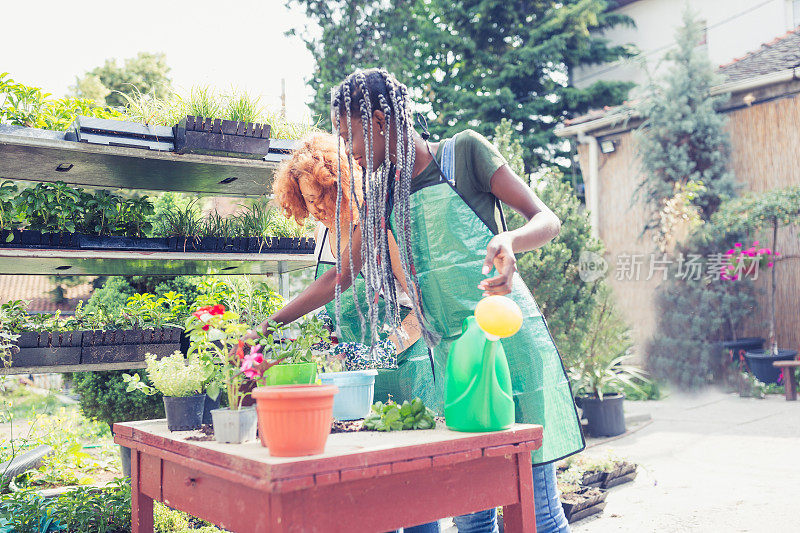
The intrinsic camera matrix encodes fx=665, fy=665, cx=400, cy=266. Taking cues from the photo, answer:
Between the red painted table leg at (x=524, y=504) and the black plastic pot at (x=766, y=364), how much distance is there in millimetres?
7252

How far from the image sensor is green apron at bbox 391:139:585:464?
154cm

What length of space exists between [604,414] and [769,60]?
6.04 metres

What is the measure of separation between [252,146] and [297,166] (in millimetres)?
1177

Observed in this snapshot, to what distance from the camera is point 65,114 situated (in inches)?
120

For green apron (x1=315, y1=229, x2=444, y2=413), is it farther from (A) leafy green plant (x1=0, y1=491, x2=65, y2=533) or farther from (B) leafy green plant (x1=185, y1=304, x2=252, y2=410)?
(A) leafy green plant (x1=0, y1=491, x2=65, y2=533)

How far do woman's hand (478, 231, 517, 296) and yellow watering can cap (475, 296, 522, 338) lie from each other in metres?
0.07

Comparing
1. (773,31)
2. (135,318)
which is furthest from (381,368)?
(773,31)

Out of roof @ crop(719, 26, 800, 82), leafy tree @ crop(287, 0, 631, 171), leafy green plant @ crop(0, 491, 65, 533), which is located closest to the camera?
leafy green plant @ crop(0, 491, 65, 533)

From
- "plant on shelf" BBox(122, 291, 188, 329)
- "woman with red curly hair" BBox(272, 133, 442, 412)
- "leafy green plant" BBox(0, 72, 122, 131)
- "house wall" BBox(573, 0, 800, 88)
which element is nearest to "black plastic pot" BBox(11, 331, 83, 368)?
"plant on shelf" BBox(122, 291, 188, 329)

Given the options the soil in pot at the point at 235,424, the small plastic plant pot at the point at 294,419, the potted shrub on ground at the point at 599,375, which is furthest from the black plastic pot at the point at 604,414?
the small plastic plant pot at the point at 294,419

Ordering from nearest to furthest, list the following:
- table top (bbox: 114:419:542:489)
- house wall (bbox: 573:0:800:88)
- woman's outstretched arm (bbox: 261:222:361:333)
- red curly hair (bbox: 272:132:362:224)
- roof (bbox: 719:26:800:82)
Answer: table top (bbox: 114:419:542:489) → woman's outstretched arm (bbox: 261:222:361:333) → red curly hair (bbox: 272:132:362:224) → roof (bbox: 719:26:800:82) → house wall (bbox: 573:0:800:88)

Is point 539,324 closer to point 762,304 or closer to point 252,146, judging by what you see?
point 252,146

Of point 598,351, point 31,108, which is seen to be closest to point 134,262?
point 31,108

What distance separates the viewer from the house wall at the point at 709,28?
1088cm
